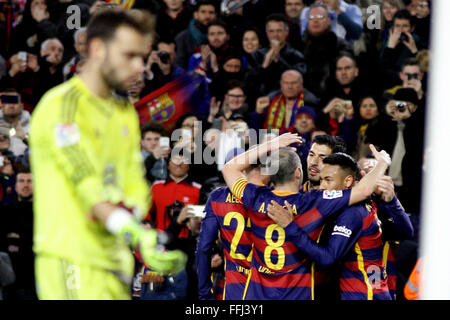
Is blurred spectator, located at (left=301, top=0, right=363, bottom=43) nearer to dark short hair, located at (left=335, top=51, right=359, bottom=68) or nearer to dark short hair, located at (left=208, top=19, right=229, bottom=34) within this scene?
dark short hair, located at (left=335, top=51, right=359, bottom=68)

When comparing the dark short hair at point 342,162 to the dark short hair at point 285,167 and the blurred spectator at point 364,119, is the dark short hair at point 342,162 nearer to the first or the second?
the dark short hair at point 285,167

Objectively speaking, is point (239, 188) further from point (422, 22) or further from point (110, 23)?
point (422, 22)

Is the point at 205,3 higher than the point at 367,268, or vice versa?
the point at 205,3

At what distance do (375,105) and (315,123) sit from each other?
66cm

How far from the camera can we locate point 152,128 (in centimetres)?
788

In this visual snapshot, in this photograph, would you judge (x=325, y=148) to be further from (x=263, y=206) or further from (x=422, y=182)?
(x=422, y=182)

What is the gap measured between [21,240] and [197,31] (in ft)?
11.9

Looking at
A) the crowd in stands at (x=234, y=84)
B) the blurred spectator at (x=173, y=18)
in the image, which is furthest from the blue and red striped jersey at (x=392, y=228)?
the blurred spectator at (x=173, y=18)

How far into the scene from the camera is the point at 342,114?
8016 mm

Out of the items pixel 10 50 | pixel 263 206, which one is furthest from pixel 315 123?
pixel 10 50

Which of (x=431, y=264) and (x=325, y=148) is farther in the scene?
(x=325, y=148)

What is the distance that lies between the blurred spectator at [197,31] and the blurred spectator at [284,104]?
4.96ft

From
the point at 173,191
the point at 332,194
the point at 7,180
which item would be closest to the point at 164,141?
the point at 173,191

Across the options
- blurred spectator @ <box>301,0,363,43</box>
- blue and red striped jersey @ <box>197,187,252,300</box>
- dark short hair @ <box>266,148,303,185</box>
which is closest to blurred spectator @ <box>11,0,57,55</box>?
blurred spectator @ <box>301,0,363,43</box>
